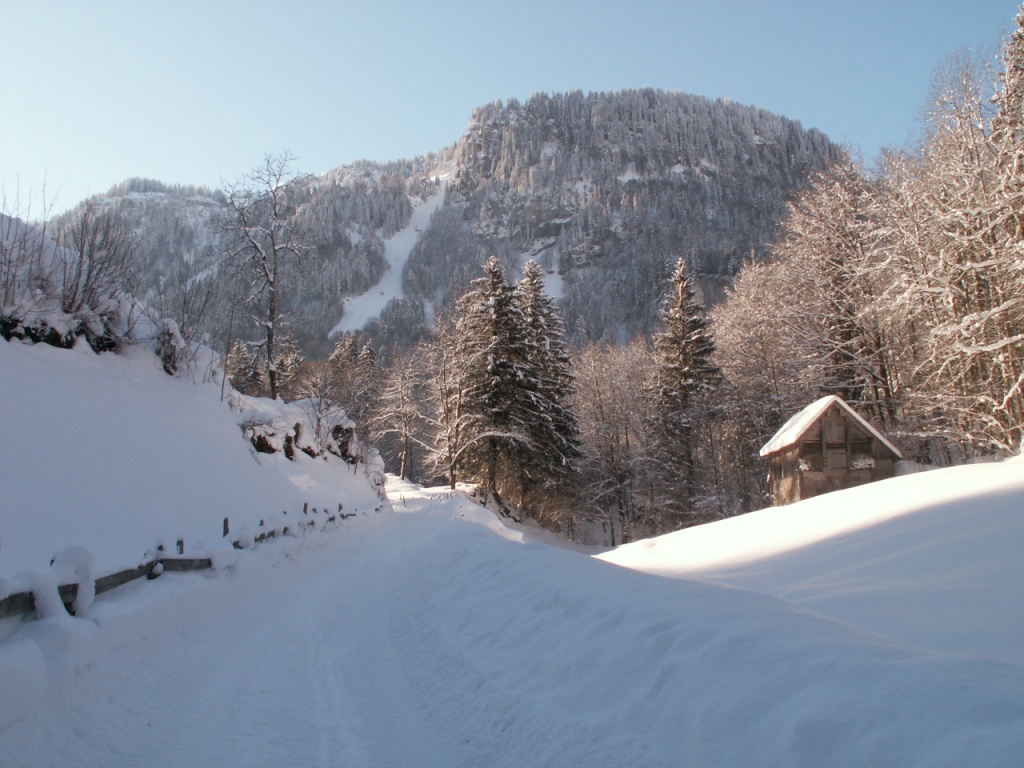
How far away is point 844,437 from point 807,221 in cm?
1201

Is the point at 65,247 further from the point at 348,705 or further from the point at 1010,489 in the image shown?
the point at 1010,489

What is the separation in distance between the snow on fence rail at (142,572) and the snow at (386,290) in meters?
119

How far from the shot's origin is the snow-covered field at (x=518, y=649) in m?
2.79

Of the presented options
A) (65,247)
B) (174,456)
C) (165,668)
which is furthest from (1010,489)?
(65,247)

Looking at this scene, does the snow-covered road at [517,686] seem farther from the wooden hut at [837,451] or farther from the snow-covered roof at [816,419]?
the wooden hut at [837,451]

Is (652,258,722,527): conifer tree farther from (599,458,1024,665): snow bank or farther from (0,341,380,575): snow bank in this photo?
(0,341,380,575): snow bank

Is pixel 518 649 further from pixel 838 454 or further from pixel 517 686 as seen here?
pixel 838 454

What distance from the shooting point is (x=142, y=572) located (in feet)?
20.9

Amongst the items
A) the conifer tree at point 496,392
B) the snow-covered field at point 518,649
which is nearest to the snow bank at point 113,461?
the snow-covered field at point 518,649

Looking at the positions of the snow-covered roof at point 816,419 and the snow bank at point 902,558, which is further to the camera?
the snow-covered roof at point 816,419

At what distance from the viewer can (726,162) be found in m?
186

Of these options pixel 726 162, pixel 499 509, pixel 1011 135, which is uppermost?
pixel 726 162

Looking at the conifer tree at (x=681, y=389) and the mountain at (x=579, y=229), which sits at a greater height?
the mountain at (x=579, y=229)

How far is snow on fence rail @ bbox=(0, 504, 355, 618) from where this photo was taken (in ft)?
13.1
